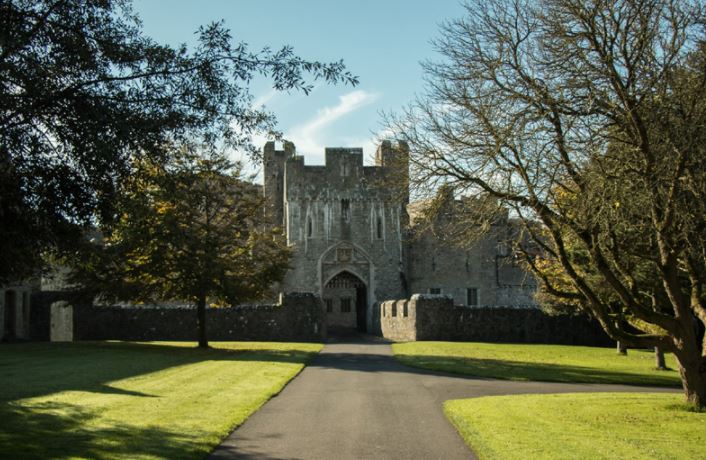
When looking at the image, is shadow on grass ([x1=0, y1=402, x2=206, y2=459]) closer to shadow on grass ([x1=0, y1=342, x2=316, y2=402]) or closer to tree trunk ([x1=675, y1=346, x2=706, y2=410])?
shadow on grass ([x1=0, y1=342, x2=316, y2=402])

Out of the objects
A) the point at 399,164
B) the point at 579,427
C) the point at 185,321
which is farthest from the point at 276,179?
the point at 579,427

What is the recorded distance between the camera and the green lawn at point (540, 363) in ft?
64.8

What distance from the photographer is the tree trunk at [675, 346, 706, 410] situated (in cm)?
1323

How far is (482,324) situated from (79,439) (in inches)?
1124

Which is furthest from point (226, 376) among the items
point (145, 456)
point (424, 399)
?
point (145, 456)

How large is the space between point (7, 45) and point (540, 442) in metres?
7.59

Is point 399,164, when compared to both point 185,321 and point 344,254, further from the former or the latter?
point 344,254

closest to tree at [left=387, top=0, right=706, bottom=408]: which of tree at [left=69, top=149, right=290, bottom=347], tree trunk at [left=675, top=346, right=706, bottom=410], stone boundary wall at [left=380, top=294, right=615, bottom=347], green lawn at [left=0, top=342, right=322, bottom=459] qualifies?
tree trunk at [left=675, top=346, right=706, bottom=410]

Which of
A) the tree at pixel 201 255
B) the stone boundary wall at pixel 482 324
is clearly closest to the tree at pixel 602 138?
the tree at pixel 201 255

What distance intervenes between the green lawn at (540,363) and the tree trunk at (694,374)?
567 cm

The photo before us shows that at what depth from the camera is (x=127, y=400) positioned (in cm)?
1255

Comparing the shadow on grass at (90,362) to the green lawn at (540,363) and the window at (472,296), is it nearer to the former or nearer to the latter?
the green lawn at (540,363)

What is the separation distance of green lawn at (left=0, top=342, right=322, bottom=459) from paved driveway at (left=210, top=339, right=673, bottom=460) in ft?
1.59

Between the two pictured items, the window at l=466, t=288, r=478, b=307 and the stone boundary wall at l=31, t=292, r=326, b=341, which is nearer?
the stone boundary wall at l=31, t=292, r=326, b=341
